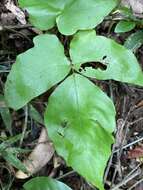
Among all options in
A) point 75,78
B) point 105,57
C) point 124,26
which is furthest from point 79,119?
point 124,26

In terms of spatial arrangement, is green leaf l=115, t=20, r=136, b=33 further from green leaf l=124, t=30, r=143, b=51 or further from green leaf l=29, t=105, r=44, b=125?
green leaf l=29, t=105, r=44, b=125

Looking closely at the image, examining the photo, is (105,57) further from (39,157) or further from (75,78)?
(39,157)

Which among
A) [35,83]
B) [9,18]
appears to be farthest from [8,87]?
[9,18]

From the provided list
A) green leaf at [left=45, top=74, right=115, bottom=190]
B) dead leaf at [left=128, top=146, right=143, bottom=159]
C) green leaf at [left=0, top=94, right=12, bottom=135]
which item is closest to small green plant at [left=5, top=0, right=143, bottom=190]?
green leaf at [left=45, top=74, right=115, bottom=190]

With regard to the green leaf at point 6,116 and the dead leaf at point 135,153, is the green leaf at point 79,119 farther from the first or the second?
the dead leaf at point 135,153

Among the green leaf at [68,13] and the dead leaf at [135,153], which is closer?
the green leaf at [68,13]

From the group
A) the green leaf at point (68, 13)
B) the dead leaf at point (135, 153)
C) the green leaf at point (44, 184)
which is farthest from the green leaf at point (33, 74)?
the dead leaf at point (135, 153)

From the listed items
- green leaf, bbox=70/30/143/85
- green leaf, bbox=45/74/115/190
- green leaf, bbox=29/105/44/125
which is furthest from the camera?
green leaf, bbox=29/105/44/125
